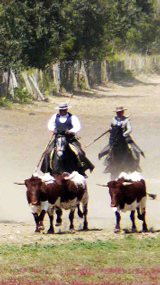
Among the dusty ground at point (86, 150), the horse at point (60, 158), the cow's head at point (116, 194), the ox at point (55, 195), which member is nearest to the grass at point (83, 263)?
the cow's head at point (116, 194)

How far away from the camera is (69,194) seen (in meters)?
16.8

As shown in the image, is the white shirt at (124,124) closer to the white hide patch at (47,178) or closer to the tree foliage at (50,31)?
the white hide patch at (47,178)

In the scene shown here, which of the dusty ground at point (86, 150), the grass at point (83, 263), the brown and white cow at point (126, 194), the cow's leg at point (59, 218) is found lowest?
the dusty ground at point (86, 150)

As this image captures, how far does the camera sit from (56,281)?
37.8 feet

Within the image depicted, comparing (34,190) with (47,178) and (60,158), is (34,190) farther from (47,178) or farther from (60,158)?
(60,158)

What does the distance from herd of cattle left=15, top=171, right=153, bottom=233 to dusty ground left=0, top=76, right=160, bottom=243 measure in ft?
1.44

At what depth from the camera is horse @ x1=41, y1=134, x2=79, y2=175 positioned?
17641mm

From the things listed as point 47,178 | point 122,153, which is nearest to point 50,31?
point 122,153

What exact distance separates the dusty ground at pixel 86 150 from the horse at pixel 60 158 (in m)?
1.14

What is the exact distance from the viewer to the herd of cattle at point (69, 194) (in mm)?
16266

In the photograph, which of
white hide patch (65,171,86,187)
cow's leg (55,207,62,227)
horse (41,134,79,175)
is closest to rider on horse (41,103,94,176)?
horse (41,134,79,175)

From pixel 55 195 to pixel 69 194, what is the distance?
1.44 ft

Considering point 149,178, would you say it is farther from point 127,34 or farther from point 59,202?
point 127,34

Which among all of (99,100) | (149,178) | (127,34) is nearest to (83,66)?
(99,100)
